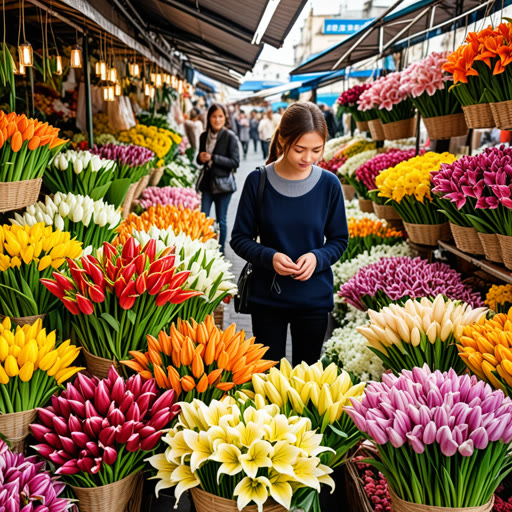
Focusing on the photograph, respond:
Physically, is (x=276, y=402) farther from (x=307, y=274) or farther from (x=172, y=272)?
(x=307, y=274)

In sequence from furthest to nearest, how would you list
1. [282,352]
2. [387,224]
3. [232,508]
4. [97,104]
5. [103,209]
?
[97,104]
[387,224]
[282,352]
[103,209]
[232,508]

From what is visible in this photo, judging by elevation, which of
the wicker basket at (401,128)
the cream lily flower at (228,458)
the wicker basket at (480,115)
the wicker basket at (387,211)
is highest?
the wicker basket at (401,128)

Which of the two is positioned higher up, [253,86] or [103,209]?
[253,86]

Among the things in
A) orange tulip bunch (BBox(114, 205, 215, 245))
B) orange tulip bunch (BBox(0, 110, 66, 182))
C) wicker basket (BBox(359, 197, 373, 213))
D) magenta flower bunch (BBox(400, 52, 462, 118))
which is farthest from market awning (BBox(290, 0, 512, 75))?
orange tulip bunch (BBox(0, 110, 66, 182))

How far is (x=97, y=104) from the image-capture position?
276 inches

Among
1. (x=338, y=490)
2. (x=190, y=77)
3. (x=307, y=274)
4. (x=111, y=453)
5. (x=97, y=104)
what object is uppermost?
(x=190, y=77)

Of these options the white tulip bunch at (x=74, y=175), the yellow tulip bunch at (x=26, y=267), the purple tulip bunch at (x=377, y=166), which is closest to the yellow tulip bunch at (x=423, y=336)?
the yellow tulip bunch at (x=26, y=267)

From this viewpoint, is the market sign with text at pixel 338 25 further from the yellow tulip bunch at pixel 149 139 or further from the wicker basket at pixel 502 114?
the wicker basket at pixel 502 114

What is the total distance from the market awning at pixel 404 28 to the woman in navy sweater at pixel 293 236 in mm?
1203

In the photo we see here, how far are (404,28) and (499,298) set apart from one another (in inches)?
122

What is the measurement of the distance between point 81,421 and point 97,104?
619 centimetres

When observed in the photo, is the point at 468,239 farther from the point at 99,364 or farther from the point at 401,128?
the point at 401,128

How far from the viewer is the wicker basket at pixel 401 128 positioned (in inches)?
179

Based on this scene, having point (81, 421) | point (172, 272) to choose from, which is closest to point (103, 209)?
point (172, 272)
